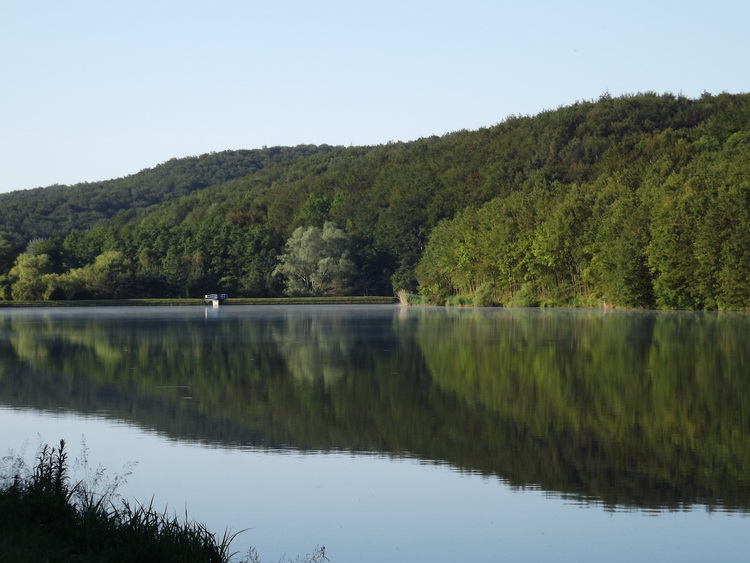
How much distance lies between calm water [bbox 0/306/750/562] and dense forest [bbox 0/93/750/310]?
38.3 meters

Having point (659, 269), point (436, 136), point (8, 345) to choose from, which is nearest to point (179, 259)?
point (436, 136)

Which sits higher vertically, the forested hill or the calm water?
the forested hill

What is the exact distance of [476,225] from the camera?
9638 centimetres

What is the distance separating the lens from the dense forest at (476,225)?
6284 centimetres

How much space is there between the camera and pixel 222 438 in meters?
13.7

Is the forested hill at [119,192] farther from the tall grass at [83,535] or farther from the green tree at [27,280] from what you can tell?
the tall grass at [83,535]

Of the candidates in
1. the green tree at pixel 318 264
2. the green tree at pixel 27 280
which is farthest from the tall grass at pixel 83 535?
the green tree at pixel 318 264

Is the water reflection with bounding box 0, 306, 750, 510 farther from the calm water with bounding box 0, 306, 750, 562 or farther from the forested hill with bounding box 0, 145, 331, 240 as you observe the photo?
the forested hill with bounding box 0, 145, 331, 240

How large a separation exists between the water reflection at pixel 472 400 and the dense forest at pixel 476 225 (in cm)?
3183

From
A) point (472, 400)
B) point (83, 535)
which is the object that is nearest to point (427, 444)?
point (472, 400)

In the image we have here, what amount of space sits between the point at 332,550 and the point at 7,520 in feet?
8.21

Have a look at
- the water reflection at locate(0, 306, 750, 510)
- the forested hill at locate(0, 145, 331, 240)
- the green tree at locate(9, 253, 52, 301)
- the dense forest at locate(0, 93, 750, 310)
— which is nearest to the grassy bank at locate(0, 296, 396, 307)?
the dense forest at locate(0, 93, 750, 310)

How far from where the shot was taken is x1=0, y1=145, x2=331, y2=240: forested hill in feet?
527

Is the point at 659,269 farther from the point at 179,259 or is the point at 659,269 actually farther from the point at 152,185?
the point at 152,185
